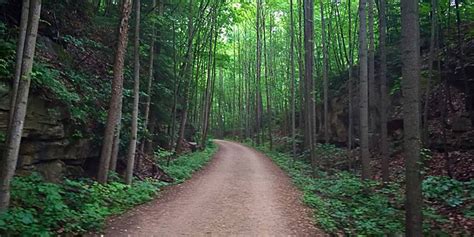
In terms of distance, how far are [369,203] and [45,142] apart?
798 centimetres

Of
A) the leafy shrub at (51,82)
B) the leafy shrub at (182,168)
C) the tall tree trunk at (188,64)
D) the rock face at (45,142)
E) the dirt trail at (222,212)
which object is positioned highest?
the tall tree trunk at (188,64)

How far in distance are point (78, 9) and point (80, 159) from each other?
5390 mm

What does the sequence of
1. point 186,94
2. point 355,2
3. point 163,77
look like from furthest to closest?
point 355,2, point 186,94, point 163,77

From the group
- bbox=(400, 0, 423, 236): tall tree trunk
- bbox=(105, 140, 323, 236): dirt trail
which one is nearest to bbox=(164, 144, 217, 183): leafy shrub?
bbox=(105, 140, 323, 236): dirt trail

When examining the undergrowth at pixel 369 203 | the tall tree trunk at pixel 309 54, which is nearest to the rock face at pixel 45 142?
the undergrowth at pixel 369 203

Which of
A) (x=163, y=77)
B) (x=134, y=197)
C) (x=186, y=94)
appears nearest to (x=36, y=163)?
(x=134, y=197)

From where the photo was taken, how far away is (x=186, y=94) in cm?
1894

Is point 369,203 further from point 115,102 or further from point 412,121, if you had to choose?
point 115,102

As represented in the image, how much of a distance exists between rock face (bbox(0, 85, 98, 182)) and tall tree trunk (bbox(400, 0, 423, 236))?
7.30 meters

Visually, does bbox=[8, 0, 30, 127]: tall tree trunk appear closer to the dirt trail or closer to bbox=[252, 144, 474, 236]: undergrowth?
the dirt trail

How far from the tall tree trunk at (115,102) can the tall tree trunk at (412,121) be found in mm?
6939

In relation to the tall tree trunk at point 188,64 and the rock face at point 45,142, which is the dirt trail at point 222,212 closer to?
the rock face at point 45,142

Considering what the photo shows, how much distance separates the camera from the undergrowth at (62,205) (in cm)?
540

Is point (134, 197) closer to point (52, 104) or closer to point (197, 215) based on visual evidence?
point (197, 215)
